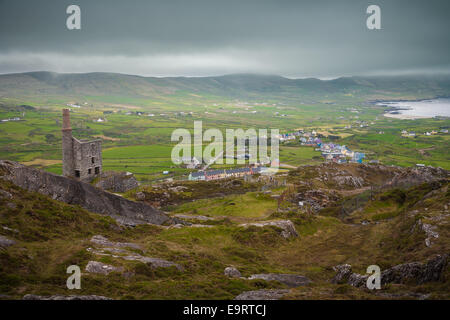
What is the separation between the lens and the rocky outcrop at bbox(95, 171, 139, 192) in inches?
2346

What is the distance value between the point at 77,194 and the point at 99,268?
16.7 m

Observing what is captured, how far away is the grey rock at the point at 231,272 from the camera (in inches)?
957

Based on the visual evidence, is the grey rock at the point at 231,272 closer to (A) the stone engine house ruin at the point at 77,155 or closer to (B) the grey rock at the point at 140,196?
(A) the stone engine house ruin at the point at 77,155

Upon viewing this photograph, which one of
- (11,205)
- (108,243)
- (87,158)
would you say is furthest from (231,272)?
(87,158)

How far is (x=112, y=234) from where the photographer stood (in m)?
29.1

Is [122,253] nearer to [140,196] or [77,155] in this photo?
[77,155]

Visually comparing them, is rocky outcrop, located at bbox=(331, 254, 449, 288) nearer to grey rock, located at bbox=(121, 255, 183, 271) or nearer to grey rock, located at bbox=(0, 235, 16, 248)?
grey rock, located at bbox=(121, 255, 183, 271)

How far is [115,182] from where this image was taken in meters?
66.8

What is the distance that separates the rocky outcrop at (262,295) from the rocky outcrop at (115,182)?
143 feet

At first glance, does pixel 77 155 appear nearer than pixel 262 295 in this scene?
No

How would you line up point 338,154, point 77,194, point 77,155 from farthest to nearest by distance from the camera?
point 338,154
point 77,155
point 77,194

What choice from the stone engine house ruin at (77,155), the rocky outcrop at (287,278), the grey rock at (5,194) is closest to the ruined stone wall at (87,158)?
the stone engine house ruin at (77,155)

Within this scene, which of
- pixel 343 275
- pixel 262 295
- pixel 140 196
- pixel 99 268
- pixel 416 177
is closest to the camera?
pixel 262 295

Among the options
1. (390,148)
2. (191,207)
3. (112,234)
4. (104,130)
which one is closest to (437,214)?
(112,234)
